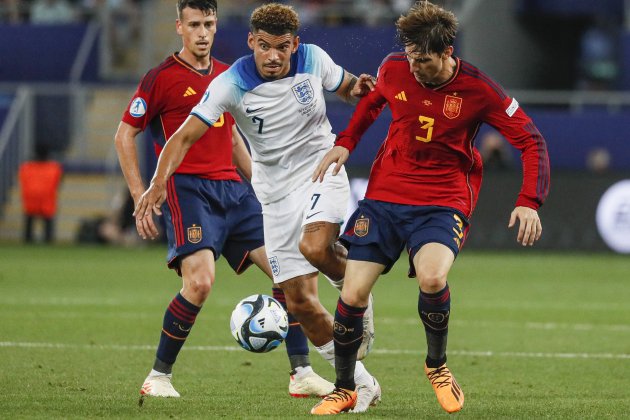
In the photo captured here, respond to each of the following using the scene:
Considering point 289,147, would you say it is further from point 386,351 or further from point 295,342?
point 386,351

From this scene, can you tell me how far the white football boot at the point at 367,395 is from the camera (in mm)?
7418

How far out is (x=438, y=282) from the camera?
7.01 meters

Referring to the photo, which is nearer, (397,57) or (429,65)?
(429,65)

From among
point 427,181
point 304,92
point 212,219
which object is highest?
point 304,92

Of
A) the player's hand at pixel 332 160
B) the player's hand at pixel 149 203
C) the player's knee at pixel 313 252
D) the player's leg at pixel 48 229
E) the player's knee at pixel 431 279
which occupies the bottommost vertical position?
the player's leg at pixel 48 229

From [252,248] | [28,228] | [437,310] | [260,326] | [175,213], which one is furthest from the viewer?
[28,228]

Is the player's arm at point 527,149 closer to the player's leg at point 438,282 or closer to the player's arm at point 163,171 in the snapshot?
the player's leg at point 438,282

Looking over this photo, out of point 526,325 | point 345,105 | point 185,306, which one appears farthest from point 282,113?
point 345,105

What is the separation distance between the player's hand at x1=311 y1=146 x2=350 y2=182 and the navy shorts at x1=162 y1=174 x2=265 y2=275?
3.30 ft

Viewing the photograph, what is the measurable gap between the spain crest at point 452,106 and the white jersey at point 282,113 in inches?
38.0

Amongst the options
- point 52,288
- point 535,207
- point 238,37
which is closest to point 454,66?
point 535,207

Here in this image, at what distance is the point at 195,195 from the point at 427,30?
2008 millimetres

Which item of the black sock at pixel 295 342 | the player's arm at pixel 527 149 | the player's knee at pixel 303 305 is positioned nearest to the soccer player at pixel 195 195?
the black sock at pixel 295 342

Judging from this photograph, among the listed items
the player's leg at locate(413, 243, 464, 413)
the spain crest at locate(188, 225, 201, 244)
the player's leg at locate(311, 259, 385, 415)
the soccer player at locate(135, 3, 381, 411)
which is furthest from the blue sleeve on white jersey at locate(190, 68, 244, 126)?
the player's leg at locate(413, 243, 464, 413)
